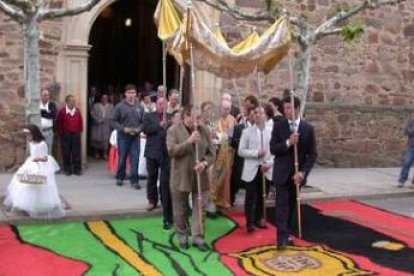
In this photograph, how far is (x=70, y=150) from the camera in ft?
37.2

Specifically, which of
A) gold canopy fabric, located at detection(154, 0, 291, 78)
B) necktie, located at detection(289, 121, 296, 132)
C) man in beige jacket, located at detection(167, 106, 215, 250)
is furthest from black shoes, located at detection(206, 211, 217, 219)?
necktie, located at detection(289, 121, 296, 132)

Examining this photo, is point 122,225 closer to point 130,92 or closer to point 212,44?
point 212,44

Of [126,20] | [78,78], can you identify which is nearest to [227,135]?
[78,78]

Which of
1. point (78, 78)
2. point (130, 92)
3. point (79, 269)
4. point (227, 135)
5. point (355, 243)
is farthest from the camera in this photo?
point (78, 78)

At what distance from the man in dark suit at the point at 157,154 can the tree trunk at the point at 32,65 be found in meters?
1.47

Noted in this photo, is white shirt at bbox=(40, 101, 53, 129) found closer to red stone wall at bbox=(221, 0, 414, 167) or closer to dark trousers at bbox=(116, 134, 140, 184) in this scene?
→ dark trousers at bbox=(116, 134, 140, 184)

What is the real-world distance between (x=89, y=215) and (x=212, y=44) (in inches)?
105

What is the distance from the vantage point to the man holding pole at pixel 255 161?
762 centimetres

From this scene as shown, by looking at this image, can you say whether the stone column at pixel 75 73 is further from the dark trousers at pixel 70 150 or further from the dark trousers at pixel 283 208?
the dark trousers at pixel 283 208

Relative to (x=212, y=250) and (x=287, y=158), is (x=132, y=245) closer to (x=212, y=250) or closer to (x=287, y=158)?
(x=212, y=250)

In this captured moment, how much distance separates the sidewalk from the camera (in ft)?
27.4

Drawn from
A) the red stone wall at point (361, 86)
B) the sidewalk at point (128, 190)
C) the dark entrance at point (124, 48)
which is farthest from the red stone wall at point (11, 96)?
the dark entrance at point (124, 48)

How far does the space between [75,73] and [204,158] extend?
→ 5608 millimetres

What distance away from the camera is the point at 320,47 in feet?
45.0
